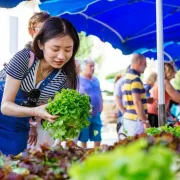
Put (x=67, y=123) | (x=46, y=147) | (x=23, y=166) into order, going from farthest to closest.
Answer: (x=67, y=123) → (x=46, y=147) → (x=23, y=166)

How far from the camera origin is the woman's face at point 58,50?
2.51 meters

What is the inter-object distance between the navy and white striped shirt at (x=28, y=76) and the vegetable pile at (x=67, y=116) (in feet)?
1.23

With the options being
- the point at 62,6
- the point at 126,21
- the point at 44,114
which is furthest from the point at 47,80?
the point at 126,21

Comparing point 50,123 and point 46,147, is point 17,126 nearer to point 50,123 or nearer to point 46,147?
point 50,123

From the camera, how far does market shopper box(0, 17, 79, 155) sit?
2.53 metres

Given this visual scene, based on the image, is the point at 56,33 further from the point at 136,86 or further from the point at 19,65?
the point at 136,86

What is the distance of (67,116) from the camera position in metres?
2.22

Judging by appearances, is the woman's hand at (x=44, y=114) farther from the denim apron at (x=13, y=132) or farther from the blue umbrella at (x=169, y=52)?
the blue umbrella at (x=169, y=52)

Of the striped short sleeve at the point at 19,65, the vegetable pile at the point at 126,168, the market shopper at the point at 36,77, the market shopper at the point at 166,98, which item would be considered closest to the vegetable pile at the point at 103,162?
the vegetable pile at the point at 126,168

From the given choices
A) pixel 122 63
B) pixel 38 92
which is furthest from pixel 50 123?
pixel 122 63

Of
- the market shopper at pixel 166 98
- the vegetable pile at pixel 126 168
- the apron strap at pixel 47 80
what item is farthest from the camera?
the market shopper at pixel 166 98

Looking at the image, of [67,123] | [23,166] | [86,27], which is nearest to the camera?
[23,166]

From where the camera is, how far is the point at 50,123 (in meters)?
2.28

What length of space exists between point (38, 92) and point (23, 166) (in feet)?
3.73
